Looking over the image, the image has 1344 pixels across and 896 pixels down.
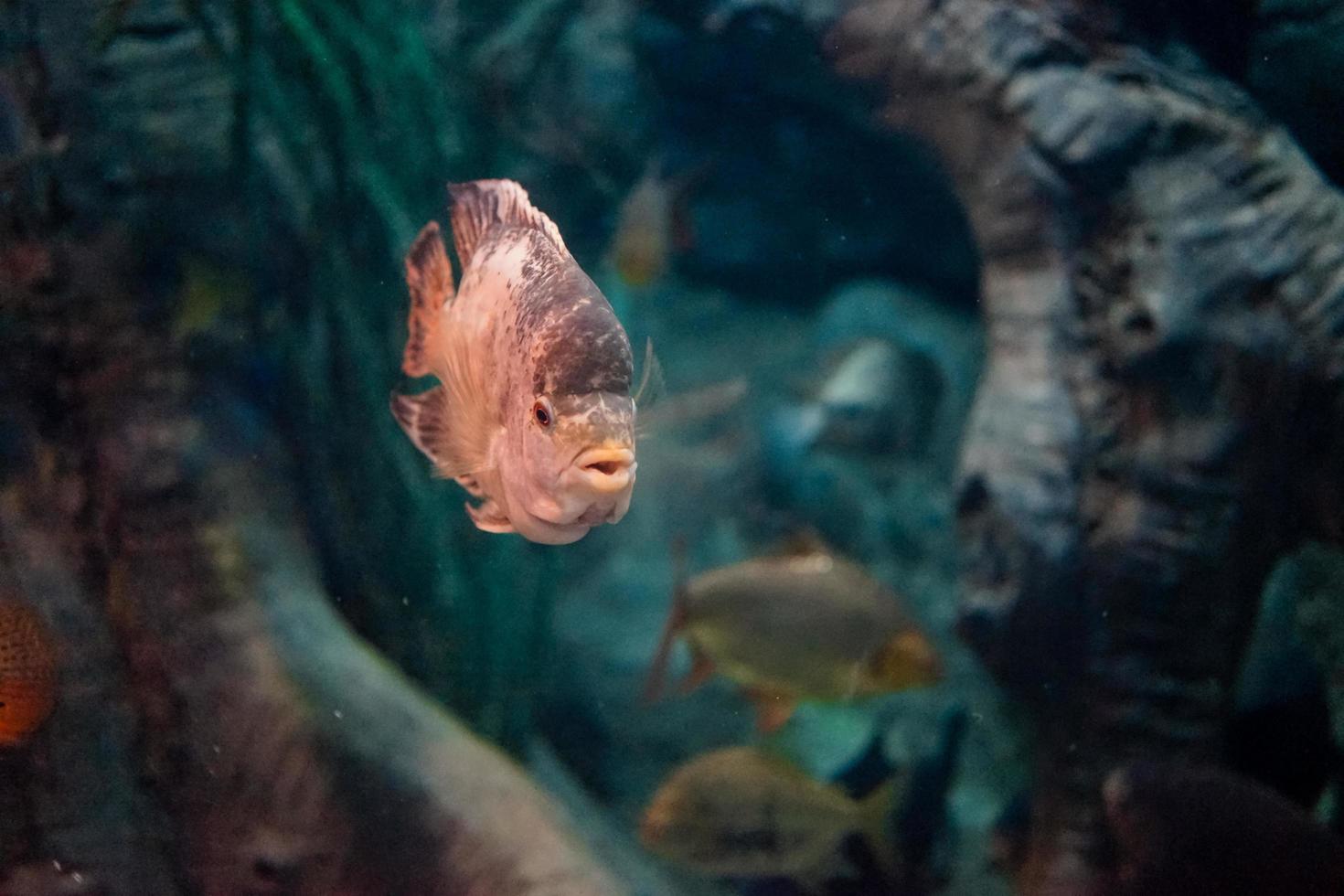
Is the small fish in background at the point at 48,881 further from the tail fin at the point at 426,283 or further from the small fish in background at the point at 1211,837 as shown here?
the small fish in background at the point at 1211,837

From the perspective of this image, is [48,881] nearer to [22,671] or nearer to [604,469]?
[22,671]

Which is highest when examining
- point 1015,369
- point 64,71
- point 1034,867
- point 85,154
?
point 64,71

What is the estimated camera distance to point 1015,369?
344 cm

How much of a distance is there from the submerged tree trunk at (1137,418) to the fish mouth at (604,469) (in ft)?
8.33

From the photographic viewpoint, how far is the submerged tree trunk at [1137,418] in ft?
10.5

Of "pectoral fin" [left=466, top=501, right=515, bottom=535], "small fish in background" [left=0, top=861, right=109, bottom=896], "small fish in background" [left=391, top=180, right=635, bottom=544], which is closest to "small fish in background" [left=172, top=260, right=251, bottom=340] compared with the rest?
"small fish in background" [left=391, top=180, right=635, bottom=544]

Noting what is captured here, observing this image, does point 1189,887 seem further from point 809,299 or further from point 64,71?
point 809,299

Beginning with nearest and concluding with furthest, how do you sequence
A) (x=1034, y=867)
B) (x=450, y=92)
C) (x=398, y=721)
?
(x=398, y=721), (x=1034, y=867), (x=450, y=92)

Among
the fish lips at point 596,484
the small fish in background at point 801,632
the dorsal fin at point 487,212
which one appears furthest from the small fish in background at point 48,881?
the fish lips at point 596,484

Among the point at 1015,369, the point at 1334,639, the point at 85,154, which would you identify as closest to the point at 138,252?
the point at 85,154

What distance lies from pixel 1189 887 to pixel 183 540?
3400 millimetres

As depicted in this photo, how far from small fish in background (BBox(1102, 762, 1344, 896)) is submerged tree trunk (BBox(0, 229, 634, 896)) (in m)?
1.71

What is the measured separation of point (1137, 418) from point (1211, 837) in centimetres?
146

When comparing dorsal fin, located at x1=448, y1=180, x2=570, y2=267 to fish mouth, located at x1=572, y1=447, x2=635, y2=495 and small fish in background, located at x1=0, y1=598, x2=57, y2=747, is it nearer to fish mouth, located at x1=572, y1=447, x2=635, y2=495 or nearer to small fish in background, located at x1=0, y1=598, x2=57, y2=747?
fish mouth, located at x1=572, y1=447, x2=635, y2=495
